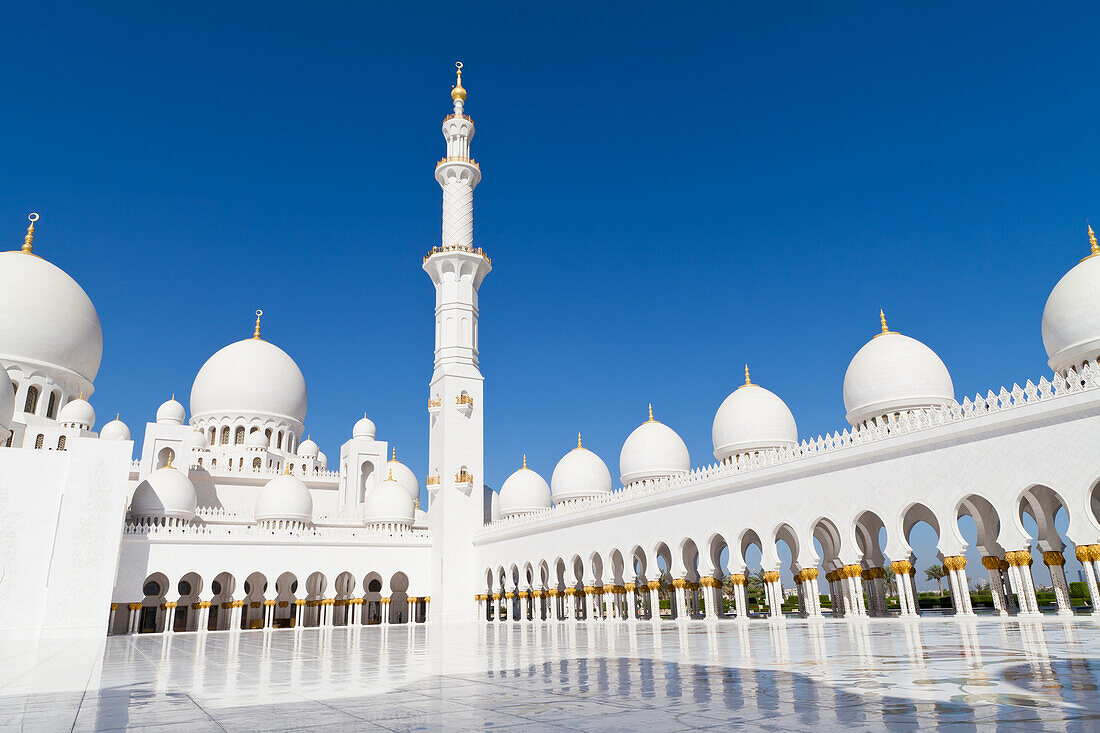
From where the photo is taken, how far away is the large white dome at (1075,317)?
717 inches

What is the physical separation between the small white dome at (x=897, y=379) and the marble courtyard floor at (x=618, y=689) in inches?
482

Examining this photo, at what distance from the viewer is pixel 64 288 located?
90.9 feet

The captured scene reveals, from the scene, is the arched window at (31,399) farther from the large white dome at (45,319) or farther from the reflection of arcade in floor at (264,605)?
the reflection of arcade in floor at (264,605)

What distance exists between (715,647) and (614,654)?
1445 mm

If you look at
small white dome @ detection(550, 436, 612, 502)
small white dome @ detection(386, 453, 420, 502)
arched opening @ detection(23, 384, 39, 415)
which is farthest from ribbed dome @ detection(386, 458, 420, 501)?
arched opening @ detection(23, 384, 39, 415)

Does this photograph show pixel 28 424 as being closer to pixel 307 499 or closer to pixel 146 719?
pixel 307 499

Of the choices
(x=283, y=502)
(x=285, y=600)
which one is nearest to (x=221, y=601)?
(x=285, y=600)

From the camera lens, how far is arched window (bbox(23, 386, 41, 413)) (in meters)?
26.2

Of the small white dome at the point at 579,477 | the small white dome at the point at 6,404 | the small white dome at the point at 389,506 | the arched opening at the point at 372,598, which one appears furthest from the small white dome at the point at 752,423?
the small white dome at the point at 6,404

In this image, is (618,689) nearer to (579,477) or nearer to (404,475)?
(579,477)

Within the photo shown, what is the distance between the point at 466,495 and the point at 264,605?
8.89 m

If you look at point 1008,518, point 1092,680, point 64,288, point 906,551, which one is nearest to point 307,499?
point 64,288

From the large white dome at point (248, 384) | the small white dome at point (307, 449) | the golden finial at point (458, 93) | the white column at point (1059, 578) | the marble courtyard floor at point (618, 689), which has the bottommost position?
the marble courtyard floor at point (618, 689)

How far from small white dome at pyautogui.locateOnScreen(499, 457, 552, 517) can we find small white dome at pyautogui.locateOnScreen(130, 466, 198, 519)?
1250cm
